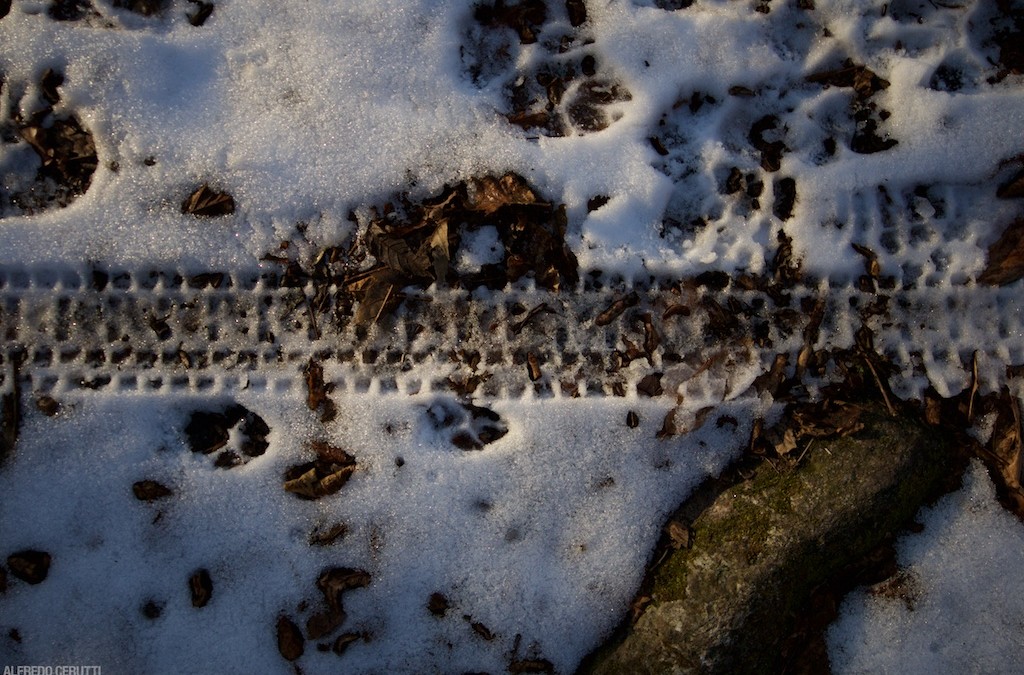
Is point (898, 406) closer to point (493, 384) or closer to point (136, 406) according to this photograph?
point (493, 384)

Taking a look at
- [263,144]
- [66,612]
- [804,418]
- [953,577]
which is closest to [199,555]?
[66,612]

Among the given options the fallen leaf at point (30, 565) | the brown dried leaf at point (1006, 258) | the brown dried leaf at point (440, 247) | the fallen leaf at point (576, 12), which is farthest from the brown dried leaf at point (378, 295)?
the brown dried leaf at point (1006, 258)

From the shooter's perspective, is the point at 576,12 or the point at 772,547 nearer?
the point at 772,547

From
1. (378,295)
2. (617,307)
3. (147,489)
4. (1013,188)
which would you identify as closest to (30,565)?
(147,489)

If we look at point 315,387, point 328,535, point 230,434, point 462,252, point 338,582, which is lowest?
point 338,582

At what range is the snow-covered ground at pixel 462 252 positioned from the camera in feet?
6.83

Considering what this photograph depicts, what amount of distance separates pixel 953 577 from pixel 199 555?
2.61 m

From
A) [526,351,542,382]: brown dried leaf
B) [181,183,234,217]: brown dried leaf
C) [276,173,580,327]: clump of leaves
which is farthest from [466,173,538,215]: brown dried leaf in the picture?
[181,183,234,217]: brown dried leaf

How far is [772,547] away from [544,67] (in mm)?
1823

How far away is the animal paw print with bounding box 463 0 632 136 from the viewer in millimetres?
2146

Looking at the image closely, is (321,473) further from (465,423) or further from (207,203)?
(207,203)

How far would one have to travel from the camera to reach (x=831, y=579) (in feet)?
6.92

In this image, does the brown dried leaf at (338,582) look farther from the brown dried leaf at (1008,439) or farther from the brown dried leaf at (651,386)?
the brown dried leaf at (1008,439)

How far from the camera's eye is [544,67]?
7.10 feet
